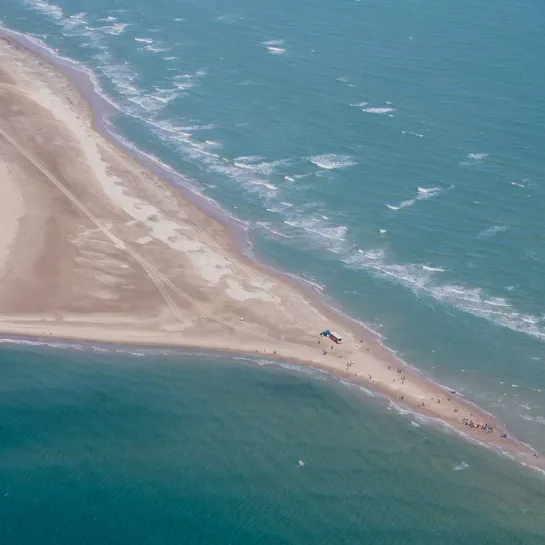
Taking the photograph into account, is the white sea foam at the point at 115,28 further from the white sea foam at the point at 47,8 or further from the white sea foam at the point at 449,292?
the white sea foam at the point at 449,292

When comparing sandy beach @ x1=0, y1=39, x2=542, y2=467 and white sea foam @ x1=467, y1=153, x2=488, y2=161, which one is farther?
white sea foam @ x1=467, y1=153, x2=488, y2=161

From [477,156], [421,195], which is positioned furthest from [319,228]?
[477,156]

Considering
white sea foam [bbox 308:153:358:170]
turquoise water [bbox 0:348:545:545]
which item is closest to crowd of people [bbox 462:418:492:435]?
turquoise water [bbox 0:348:545:545]

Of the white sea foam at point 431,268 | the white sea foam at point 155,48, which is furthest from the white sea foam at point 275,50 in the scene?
the white sea foam at point 431,268

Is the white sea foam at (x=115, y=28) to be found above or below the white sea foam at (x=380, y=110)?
above

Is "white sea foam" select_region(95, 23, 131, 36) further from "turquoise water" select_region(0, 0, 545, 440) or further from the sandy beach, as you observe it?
the sandy beach

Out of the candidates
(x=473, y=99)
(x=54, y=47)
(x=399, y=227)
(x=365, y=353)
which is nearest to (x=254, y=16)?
(x=54, y=47)

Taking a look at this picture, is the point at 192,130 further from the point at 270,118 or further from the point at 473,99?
the point at 473,99
